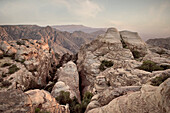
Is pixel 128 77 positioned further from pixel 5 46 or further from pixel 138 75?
pixel 5 46

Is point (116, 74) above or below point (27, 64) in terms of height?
above

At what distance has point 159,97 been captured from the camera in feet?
13.5

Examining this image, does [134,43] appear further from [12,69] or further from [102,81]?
[12,69]

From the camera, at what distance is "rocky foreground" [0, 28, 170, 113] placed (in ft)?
17.1

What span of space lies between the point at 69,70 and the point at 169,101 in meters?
23.3

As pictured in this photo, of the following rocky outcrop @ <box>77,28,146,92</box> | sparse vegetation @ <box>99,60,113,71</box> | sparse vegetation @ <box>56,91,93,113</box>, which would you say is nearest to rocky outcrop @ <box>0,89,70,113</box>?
sparse vegetation @ <box>56,91,93,113</box>

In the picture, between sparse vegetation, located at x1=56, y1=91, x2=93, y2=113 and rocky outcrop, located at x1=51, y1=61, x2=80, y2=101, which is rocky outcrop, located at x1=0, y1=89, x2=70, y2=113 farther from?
rocky outcrop, located at x1=51, y1=61, x2=80, y2=101

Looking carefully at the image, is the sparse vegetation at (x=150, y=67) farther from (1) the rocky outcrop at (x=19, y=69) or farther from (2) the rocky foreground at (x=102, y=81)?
(1) the rocky outcrop at (x=19, y=69)

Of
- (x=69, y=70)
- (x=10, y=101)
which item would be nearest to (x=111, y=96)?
(x=10, y=101)

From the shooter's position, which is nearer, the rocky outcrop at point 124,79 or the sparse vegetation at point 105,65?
the rocky outcrop at point 124,79

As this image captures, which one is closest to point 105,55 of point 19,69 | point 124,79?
point 124,79

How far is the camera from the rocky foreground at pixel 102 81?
5.23 m

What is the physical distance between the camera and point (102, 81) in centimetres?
1353

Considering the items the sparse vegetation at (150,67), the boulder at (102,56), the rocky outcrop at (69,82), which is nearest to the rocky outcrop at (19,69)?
the rocky outcrop at (69,82)
